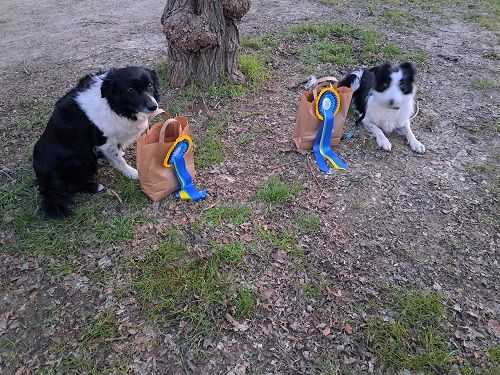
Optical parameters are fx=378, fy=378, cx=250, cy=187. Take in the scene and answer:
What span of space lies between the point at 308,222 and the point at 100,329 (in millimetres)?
1654

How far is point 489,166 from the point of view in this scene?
11.7 ft

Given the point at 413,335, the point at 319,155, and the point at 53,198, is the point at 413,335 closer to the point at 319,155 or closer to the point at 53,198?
the point at 319,155

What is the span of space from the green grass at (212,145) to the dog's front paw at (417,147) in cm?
184

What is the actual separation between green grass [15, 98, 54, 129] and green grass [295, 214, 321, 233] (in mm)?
2911

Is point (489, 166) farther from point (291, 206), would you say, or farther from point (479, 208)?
point (291, 206)

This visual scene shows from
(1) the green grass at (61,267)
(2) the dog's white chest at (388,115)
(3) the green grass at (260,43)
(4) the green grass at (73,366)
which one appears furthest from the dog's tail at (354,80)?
(4) the green grass at (73,366)

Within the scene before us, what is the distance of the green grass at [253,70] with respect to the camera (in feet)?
14.9

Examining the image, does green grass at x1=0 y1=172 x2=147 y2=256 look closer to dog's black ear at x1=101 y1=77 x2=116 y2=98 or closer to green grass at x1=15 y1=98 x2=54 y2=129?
dog's black ear at x1=101 y1=77 x2=116 y2=98

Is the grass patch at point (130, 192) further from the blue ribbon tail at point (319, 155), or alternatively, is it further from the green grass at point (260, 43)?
the green grass at point (260, 43)

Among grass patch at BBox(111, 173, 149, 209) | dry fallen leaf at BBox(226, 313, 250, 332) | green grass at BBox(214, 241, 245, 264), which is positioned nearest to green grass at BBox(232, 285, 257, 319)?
dry fallen leaf at BBox(226, 313, 250, 332)

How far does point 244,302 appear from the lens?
8.10ft

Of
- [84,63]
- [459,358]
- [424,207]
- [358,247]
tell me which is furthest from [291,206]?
[84,63]

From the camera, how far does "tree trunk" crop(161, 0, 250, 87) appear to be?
3877mm

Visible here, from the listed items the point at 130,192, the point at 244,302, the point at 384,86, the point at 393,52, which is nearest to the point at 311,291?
the point at 244,302
